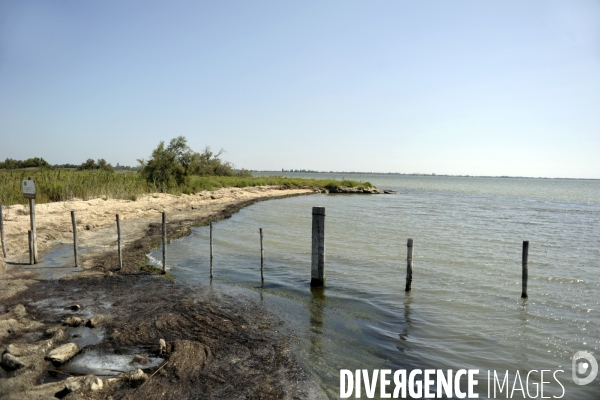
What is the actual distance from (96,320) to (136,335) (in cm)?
119

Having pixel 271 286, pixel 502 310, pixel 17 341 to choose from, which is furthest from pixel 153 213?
pixel 502 310

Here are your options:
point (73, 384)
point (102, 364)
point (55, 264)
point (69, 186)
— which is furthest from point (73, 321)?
point (69, 186)

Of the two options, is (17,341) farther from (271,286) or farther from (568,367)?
(568,367)

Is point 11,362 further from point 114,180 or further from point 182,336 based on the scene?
point 114,180

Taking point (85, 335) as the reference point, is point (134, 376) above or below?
above

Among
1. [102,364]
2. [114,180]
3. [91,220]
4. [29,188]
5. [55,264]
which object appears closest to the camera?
[102,364]

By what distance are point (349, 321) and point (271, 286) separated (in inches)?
134

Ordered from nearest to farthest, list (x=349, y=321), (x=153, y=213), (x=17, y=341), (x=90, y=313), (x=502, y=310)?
(x=17, y=341)
(x=90, y=313)
(x=349, y=321)
(x=502, y=310)
(x=153, y=213)

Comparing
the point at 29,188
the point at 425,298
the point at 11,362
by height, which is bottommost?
the point at 425,298

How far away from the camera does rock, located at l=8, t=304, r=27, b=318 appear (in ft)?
26.8

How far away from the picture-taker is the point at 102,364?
6371 mm

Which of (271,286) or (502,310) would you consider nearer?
(502,310)

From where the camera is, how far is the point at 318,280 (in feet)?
38.9

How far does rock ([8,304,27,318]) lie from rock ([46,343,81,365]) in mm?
2333
